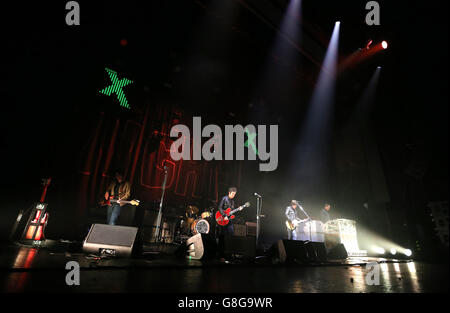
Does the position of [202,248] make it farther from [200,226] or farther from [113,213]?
[200,226]

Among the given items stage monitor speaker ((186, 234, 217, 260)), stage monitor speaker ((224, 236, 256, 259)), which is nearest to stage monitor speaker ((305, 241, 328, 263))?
stage monitor speaker ((224, 236, 256, 259))

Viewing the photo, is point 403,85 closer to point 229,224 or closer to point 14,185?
point 229,224

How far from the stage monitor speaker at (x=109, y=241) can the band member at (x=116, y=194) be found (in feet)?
5.38

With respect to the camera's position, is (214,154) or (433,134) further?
(214,154)

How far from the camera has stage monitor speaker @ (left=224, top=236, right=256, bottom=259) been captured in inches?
138

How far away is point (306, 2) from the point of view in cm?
589

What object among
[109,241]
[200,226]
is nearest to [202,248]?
→ [109,241]

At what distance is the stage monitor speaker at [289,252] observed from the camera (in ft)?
11.4

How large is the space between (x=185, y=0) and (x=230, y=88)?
357 cm

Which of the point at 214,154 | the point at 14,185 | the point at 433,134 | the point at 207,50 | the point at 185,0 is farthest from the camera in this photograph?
the point at 214,154

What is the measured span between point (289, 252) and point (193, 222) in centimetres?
374

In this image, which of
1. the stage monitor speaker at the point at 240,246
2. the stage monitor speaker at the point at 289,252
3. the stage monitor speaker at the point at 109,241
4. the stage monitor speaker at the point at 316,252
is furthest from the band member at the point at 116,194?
the stage monitor speaker at the point at 316,252

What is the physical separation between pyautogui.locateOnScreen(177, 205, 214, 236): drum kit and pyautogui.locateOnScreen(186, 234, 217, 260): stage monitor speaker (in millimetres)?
2883

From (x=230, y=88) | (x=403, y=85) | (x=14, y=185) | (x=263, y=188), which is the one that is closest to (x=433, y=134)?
(x=403, y=85)
